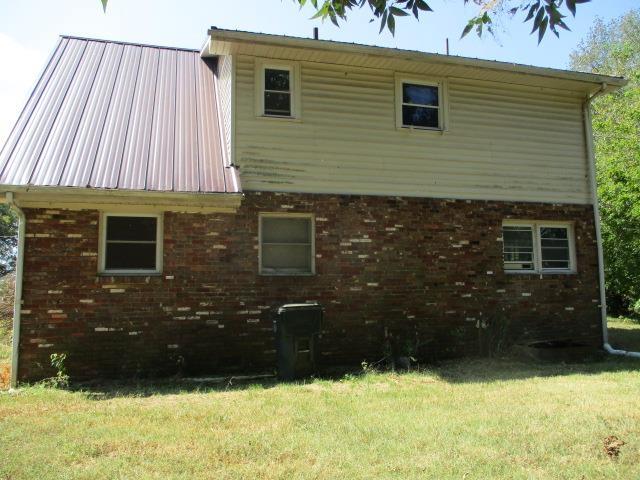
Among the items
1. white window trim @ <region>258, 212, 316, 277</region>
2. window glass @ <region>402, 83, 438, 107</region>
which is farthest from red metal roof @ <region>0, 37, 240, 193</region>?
window glass @ <region>402, 83, 438, 107</region>

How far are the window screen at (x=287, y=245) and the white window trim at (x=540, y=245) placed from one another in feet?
13.3

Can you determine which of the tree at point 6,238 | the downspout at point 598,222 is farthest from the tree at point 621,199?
the tree at point 6,238

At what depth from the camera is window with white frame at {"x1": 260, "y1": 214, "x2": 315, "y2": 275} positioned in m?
9.16

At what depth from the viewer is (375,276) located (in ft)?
31.2

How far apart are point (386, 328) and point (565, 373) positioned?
2935mm

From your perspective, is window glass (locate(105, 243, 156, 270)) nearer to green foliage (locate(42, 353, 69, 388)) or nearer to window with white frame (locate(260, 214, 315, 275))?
green foliage (locate(42, 353, 69, 388))

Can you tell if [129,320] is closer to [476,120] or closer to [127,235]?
[127,235]

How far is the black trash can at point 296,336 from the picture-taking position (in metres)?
7.98

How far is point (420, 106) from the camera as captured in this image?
10320 millimetres

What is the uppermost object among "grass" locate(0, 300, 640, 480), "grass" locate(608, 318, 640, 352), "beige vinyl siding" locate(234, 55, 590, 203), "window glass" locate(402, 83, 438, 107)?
"window glass" locate(402, 83, 438, 107)

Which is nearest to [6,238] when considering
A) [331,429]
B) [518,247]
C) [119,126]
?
[119,126]

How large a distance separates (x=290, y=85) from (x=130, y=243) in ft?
12.9

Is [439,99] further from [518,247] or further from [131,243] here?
[131,243]

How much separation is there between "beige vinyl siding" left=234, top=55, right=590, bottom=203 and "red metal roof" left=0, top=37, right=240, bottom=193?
1022 mm
